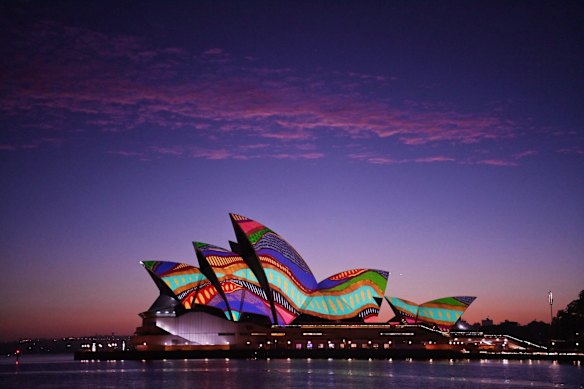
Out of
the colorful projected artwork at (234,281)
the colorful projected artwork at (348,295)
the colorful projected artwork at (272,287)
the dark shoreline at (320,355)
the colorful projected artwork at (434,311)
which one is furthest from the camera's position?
the colorful projected artwork at (434,311)

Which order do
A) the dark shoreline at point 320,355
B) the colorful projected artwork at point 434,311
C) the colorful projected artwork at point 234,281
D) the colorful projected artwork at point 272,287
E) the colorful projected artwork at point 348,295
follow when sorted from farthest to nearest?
the colorful projected artwork at point 434,311
the colorful projected artwork at point 348,295
the dark shoreline at point 320,355
the colorful projected artwork at point 272,287
the colorful projected artwork at point 234,281

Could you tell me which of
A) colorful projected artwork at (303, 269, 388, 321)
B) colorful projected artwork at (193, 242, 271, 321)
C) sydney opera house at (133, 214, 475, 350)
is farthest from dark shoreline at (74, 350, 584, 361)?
colorful projected artwork at (193, 242, 271, 321)

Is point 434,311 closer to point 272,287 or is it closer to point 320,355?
point 320,355

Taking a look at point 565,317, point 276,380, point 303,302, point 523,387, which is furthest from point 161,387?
point 565,317

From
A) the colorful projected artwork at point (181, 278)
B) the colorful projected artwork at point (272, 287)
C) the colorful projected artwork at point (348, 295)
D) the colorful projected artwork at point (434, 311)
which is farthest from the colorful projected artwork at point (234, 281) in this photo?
the colorful projected artwork at point (434, 311)

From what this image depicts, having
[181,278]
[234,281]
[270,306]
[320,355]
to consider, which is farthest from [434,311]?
[181,278]

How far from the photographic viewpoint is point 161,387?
55.1m

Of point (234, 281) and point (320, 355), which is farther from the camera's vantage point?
point (320, 355)

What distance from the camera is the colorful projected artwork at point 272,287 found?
3888 inches

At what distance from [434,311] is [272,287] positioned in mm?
26263

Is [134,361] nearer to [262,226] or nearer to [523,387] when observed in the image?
[262,226]

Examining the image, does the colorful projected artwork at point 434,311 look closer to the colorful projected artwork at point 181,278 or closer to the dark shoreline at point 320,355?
the dark shoreline at point 320,355

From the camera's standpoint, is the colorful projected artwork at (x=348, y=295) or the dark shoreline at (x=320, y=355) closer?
the dark shoreline at (x=320, y=355)

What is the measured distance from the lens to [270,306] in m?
105
